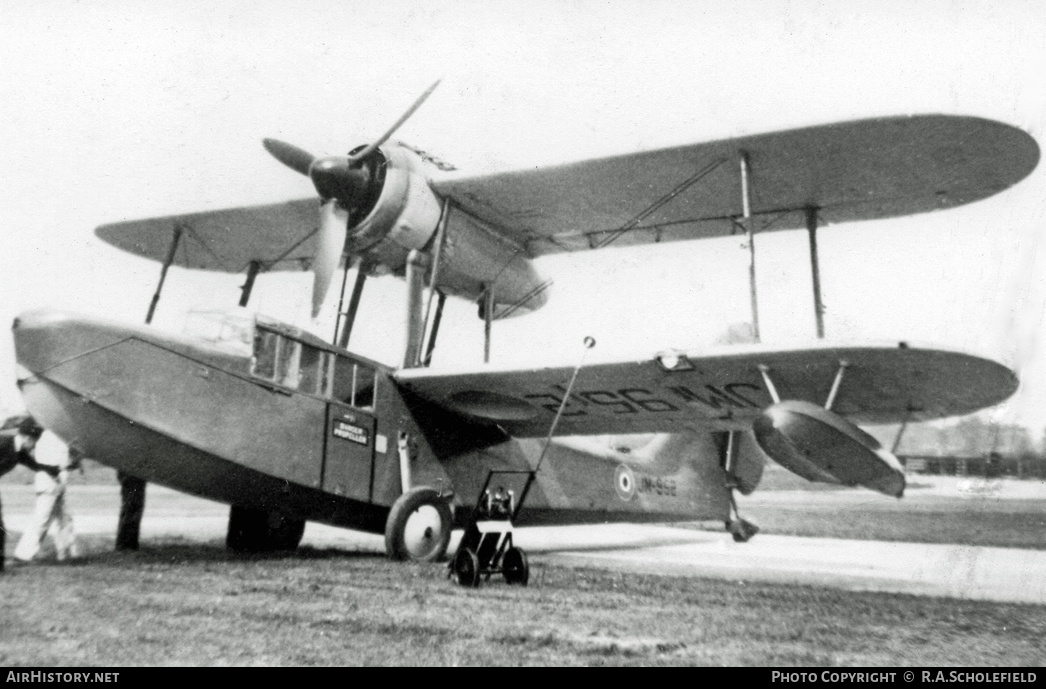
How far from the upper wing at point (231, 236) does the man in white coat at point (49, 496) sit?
13.8 feet

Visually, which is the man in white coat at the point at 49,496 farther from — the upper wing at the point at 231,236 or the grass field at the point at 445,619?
the upper wing at the point at 231,236

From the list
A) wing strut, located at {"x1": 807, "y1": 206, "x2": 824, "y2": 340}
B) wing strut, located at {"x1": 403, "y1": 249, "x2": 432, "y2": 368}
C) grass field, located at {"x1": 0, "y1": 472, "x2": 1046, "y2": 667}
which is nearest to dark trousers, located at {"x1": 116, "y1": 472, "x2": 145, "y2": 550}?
grass field, located at {"x1": 0, "y1": 472, "x2": 1046, "y2": 667}

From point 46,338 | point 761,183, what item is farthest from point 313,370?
point 761,183

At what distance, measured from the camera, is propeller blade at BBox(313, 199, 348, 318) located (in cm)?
885

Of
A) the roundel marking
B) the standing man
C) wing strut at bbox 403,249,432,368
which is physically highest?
wing strut at bbox 403,249,432,368

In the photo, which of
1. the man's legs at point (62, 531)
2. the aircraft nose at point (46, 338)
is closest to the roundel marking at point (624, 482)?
the man's legs at point (62, 531)

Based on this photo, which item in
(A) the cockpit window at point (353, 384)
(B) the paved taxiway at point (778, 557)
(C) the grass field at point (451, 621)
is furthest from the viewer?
(A) the cockpit window at point (353, 384)

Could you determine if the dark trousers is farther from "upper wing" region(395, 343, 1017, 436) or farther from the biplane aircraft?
"upper wing" region(395, 343, 1017, 436)

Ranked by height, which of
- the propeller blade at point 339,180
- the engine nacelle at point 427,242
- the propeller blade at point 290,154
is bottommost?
the engine nacelle at point 427,242

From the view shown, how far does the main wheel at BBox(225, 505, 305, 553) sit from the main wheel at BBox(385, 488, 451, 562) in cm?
124

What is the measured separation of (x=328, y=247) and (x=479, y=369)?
2.13 meters

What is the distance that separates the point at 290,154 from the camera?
9.07 meters

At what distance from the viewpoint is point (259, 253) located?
11555mm

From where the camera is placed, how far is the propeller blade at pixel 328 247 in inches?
348
